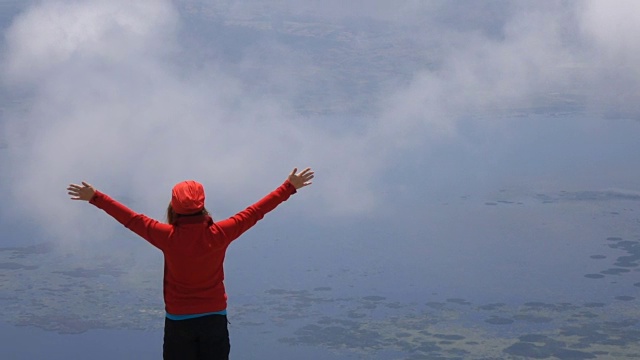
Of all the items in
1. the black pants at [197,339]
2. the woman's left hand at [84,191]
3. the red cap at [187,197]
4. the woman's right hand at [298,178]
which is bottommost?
the black pants at [197,339]

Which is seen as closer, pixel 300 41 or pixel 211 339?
pixel 211 339

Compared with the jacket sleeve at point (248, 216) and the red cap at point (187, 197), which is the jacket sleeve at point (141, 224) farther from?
the jacket sleeve at point (248, 216)

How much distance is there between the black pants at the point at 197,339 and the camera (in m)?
5.14

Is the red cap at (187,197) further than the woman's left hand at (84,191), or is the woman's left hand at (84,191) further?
the woman's left hand at (84,191)

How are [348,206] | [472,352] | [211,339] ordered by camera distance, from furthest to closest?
1. [348,206]
2. [472,352]
3. [211,339]

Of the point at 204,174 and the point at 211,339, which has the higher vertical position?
the point at 204,174

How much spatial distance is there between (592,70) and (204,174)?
103ft

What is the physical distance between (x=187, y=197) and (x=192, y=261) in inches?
13.0

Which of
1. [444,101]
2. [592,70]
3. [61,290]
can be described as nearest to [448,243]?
[61,290]

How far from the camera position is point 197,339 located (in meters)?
5.18

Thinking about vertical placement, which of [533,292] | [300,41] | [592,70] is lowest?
[533,292]

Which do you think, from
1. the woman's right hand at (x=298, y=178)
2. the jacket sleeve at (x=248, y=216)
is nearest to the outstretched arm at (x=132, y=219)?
the jacket sleeve at (x=248, y=216)

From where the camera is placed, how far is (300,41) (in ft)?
190

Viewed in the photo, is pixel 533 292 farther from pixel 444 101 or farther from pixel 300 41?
pixel 300 41
